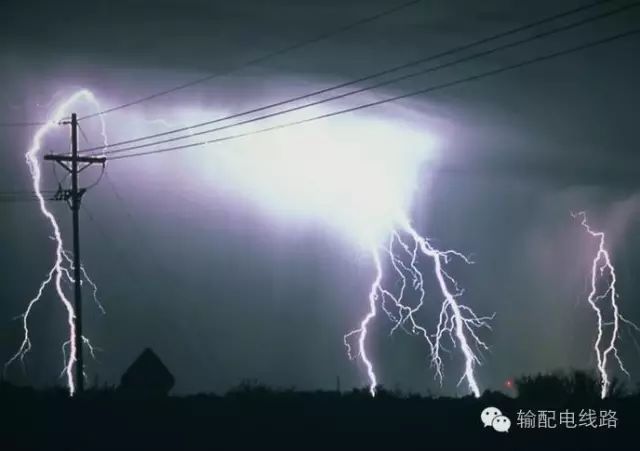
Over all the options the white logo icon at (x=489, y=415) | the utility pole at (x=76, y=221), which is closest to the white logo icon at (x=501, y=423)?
the white logo icon at (x=489, y=415)

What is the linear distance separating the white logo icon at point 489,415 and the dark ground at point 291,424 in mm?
202

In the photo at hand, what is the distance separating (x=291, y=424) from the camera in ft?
93.5

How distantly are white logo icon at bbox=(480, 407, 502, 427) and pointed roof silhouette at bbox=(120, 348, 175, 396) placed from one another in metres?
13.2

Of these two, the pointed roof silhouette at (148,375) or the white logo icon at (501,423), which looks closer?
the white logo icon at (501,423)

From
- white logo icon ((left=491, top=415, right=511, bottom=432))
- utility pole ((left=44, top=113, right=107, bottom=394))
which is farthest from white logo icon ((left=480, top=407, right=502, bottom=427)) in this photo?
utility pole ((left=44, top=113, right=107, bottom=394))

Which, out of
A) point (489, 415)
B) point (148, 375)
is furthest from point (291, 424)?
point (148, 375)

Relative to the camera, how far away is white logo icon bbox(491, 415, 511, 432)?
2741 cm

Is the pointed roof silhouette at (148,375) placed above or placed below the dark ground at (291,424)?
above

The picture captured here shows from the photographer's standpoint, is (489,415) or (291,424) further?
(291,424)

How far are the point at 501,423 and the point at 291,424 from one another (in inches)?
207

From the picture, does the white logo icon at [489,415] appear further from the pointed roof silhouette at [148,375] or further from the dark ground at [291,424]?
the pointed roof silhouette at [148,375]

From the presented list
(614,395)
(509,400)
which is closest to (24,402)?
(509,400)

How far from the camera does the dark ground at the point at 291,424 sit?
1064 inches

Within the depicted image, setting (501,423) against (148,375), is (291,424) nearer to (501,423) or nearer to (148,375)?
(501,423)
